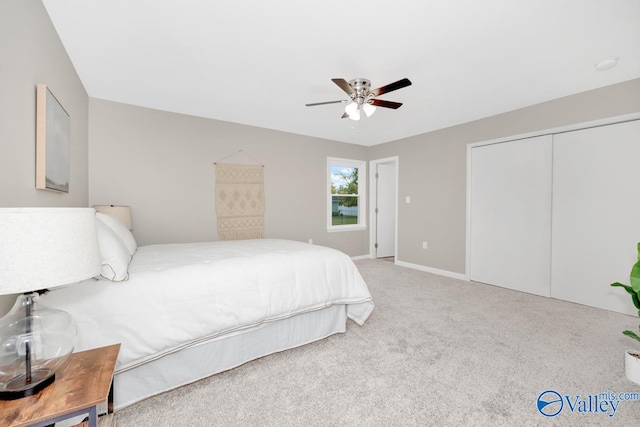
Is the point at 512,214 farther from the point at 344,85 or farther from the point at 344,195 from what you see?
the point at 344,85

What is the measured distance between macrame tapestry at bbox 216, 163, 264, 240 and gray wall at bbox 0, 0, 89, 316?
1974 millimetres

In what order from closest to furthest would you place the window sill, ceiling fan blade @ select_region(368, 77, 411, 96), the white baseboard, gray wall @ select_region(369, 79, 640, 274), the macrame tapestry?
ceiling fan blade @ select_region(368, 77, 411, 96) < gray wall @ select_region(369, 79, 640, 274) < the macrame tapestry < the white baseboard < the window sill

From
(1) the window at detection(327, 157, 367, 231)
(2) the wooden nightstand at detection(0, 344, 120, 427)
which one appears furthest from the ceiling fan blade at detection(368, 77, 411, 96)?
(1) the window at detection(327, 157, 367, 231)

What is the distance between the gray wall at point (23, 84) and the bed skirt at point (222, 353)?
74cm

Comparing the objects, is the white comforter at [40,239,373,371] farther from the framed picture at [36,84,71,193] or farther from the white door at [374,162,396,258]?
the white door at [374,162,396,258]

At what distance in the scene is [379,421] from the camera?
1.46 metres

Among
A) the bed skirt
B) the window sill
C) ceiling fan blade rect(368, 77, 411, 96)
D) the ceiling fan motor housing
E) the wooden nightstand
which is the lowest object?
the bed skirt

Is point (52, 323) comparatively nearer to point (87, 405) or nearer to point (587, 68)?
point (87, 405)

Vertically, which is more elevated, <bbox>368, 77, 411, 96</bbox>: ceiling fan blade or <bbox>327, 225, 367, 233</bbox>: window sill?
<bbox>368, 77, 411, 96</bbox>: ceiling fan blade

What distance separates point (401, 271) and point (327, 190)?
77.5 inches

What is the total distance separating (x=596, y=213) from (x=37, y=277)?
4506 mm

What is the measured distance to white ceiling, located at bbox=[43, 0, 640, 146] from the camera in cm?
182

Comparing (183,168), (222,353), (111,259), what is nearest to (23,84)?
(111,259)

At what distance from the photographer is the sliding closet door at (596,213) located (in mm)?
2891
